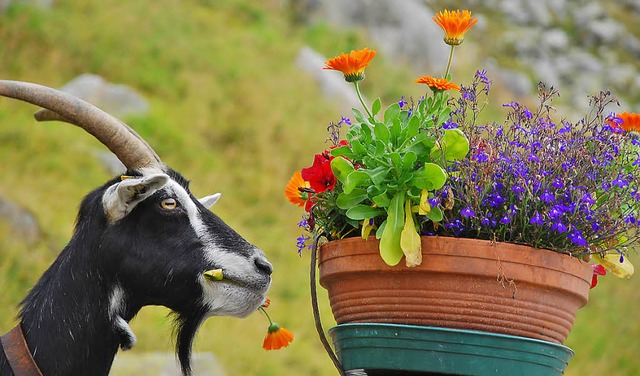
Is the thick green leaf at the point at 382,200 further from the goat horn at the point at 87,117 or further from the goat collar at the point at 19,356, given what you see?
the goat collar at the point at 19,356

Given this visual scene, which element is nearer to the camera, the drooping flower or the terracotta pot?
the terracotta pot

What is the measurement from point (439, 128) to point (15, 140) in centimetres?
825

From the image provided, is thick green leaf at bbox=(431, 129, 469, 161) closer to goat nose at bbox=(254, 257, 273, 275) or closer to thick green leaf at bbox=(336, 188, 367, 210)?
thick green leaf at bbox=(336, 188, 367, 210)

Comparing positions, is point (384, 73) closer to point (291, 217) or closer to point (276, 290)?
point (291, 217)

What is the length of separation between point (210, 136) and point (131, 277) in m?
8.88

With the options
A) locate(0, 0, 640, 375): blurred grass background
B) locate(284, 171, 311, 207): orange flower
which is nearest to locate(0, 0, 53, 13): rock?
locate(0, 0, 640, 375): blurred grass background

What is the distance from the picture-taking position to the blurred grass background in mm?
8227

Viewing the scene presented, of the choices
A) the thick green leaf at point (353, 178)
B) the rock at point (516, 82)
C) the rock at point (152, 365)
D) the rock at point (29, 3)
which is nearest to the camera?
the thick green leaf at point (353, 178)

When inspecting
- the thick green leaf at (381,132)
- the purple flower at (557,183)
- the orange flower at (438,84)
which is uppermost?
the orange flower at (438,84)

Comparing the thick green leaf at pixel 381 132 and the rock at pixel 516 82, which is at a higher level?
the rock at pixel 516 82

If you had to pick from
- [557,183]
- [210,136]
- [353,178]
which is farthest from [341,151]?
[210,136]

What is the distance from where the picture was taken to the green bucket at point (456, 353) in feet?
7.50

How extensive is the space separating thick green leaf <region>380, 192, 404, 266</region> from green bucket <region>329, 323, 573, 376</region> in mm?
183

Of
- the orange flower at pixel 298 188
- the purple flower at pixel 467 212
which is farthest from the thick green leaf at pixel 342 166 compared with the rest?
the purple flower at pixel 467 212
